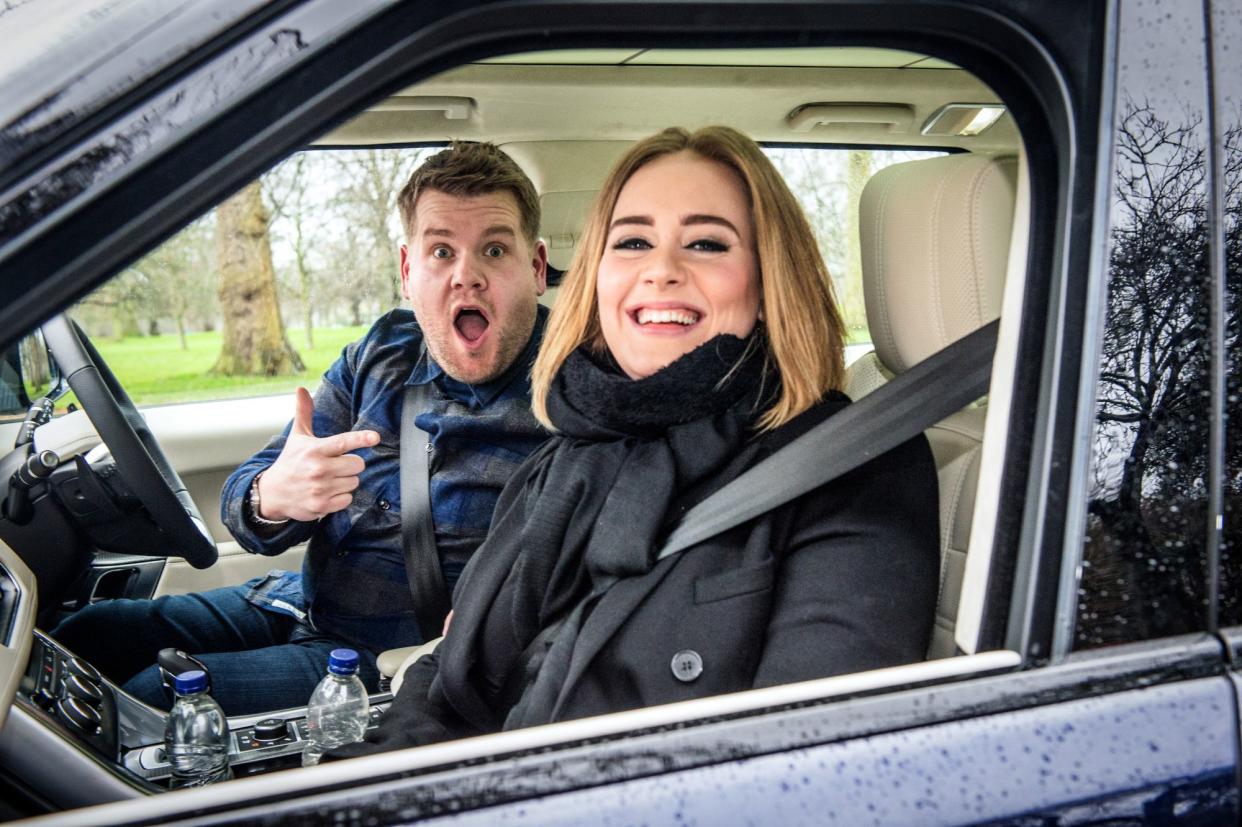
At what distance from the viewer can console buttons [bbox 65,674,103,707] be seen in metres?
1.63

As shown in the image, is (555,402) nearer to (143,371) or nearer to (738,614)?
(738,614)

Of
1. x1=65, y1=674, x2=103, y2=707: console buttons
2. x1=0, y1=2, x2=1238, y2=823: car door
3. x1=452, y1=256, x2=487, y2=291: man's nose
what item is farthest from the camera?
x1=452, y1=256, x2=487, y2=291: man's nose

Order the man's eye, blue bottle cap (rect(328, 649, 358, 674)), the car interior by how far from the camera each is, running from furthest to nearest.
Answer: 1. blue bottle cap (rect(328, 649, 358, 674))
2. the man's eye
3. the car interior

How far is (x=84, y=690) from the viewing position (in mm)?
1667

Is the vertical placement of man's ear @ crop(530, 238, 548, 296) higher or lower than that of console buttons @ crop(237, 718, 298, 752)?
higher

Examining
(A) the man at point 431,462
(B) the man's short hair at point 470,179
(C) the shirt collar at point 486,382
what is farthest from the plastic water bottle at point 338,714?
(B) the man's short hair at point 470,179

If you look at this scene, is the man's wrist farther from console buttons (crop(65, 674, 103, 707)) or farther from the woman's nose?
the woman's nose

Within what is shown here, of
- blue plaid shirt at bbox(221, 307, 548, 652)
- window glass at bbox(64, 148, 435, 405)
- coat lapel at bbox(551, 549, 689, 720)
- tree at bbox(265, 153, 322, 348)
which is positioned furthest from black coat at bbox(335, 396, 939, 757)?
tree at bbox(265, 153, 322, 348)

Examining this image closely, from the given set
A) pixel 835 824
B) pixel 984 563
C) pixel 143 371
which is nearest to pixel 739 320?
pixel 984 563

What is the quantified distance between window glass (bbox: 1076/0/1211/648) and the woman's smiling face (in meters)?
0.75

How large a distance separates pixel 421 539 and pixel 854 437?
49.5 inches

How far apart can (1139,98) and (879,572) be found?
2.11 feet

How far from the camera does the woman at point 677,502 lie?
4.43ft

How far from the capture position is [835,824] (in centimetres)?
88
